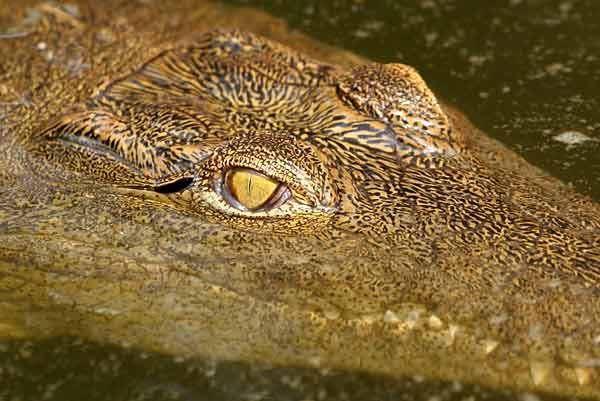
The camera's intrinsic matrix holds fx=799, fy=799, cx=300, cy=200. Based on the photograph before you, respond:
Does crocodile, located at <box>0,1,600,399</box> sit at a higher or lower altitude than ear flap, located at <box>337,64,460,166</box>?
lower

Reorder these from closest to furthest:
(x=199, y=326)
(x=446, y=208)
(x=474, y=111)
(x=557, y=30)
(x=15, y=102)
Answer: (x=199, y=326)
(x=446, y=208)
(x=15, y=102)
(x=474, y=111)
(x=557, y=30)

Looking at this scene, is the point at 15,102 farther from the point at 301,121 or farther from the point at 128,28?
the point at 301,121

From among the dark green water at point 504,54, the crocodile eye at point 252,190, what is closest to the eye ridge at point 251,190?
the crocodile eye at point 252,190

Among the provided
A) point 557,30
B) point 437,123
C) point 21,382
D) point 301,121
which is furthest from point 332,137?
point 557,30

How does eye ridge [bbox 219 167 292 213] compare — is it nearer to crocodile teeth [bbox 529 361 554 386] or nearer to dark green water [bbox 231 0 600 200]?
crocodile teeth [bbox 529 361 554 386]

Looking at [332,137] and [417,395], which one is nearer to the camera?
[417,395]

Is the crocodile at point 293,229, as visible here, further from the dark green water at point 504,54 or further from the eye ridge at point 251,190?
the dark green water at point 504,54

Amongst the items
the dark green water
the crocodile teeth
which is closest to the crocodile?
the crocodile teeth

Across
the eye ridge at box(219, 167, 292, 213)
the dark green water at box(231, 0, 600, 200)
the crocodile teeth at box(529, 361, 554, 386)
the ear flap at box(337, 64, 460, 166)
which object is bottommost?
the crocodile teeth at box(529, 361, 554, 386)
